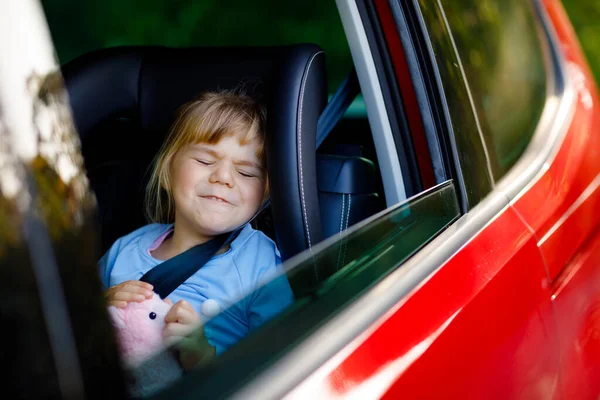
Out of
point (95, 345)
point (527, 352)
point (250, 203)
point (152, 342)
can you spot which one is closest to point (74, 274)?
point (95, 345)

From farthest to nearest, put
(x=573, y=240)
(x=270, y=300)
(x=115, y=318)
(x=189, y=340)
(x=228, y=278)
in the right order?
(x=573, y=240)
(x=228, y=278)
(x=270, y=300)
(x=189, y=340)
(x=115, y=318)

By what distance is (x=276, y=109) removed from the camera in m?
1.65

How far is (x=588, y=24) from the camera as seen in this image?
5.52 metres

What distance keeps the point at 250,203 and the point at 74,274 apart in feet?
4.07

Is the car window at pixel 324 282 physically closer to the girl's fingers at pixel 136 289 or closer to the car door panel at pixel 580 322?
the car door panel at pixel 580 322

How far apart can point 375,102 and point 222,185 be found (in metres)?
0.43

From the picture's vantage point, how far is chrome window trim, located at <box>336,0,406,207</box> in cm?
157

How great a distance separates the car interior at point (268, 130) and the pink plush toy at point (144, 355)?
2.05 ft

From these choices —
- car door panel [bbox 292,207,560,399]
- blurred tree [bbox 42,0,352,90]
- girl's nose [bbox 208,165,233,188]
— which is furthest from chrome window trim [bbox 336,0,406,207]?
blurred tree [bbox 42,0,352,90]

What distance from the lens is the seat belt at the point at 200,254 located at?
1.71 meters

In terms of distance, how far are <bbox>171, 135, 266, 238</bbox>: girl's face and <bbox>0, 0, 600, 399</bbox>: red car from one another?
14 centimetres

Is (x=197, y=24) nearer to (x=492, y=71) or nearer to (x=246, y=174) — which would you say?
(x=246, y=174)

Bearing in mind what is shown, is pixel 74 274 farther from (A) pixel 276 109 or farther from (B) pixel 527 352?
(A) pixel 276 109

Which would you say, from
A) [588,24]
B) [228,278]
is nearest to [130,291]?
[228,278]
